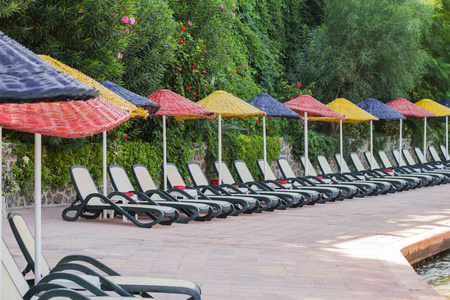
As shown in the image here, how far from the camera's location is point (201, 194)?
11273 millimetres

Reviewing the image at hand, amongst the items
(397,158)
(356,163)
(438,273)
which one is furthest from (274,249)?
(397,158)

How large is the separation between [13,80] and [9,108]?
1.65 m

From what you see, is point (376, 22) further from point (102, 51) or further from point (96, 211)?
point (96, 211)

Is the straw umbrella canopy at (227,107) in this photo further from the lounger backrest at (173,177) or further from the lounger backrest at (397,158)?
the lounger backrest at (397,158)

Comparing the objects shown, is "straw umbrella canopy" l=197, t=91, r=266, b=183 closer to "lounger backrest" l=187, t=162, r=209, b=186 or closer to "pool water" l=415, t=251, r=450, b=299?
"lounger backrest" l=187, t=162, r=209, b=186

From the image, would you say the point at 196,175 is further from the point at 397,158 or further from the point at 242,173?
the point at 397,158

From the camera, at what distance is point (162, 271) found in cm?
614

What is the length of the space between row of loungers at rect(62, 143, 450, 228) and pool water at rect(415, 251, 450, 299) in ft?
11.5

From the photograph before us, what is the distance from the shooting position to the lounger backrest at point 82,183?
9992 mm

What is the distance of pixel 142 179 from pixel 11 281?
7.63 metres

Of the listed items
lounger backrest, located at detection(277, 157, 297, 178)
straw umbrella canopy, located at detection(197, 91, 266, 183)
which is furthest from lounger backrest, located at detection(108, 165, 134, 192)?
lounger backrest, located at detection(277, 157, 297, 178)

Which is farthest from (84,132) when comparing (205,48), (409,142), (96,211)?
(409,142)

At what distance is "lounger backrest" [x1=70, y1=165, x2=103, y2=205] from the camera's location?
999 centimetres

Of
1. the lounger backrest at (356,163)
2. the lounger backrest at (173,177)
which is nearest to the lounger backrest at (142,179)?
the lounger backrest at (173,177)
